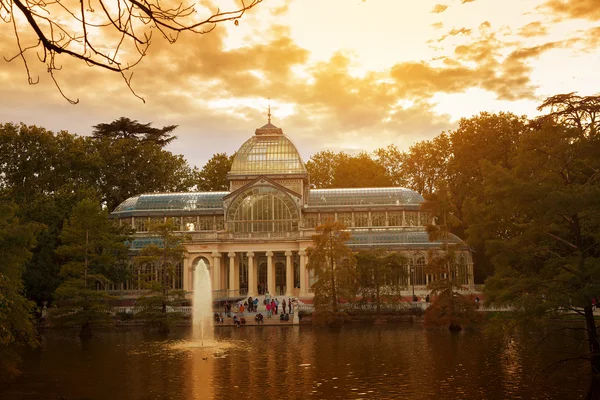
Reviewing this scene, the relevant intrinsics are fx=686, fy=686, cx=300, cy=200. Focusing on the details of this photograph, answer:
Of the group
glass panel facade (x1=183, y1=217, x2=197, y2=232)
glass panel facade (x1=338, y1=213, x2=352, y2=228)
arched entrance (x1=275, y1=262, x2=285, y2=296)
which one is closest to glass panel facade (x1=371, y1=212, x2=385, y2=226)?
glass panel facade (x1=338, y1=213, x2=352, y2=228)

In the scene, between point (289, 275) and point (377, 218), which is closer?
point (289, 275)

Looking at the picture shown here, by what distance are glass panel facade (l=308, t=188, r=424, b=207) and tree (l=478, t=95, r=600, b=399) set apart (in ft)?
157

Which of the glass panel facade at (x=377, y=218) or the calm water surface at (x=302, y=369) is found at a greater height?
the glass panel facade at (x=377, y=218)

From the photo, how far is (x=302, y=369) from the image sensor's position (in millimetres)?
30500

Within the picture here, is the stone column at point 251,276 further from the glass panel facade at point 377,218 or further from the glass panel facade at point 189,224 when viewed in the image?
the glass panel facade at point 377,218

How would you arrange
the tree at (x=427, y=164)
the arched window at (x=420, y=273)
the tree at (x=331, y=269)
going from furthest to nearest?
the tree at (x=427, y=164) → the arched window at (x=420, y=273) → the tree at (x=331, y=269)

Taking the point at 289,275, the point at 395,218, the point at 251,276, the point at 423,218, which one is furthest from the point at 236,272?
the point at 423,218

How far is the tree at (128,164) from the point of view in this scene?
276 ft

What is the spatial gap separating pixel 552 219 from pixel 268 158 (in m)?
55.8

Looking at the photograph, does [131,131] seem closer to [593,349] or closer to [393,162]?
[393,162]

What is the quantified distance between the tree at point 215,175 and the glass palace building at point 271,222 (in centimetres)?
1956

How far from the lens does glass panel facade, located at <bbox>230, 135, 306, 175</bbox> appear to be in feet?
255

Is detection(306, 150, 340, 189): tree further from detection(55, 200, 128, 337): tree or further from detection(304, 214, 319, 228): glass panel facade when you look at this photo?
detection(55, 200, 128, 337): tree

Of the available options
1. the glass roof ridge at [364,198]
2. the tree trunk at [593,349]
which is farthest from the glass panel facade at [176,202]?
the tree trunk at [593,349]
